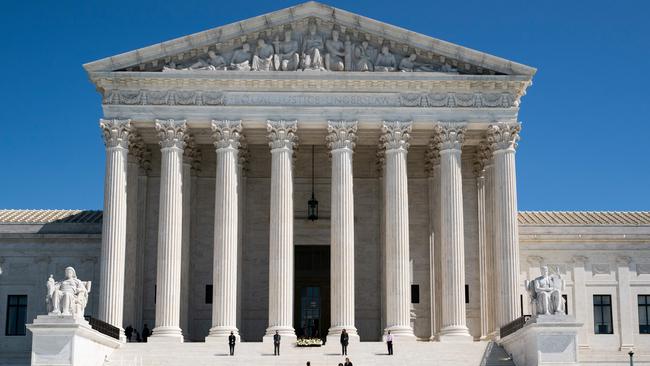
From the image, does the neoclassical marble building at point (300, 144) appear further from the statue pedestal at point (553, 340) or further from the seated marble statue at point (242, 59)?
the statue pedestal at point (553, 340)

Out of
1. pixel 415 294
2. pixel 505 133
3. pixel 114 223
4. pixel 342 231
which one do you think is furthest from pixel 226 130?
pixel 415 294

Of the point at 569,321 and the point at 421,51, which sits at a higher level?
the point at 421,51

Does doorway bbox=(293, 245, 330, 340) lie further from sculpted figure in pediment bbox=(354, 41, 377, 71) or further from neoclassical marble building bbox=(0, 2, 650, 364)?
sculpted figure in pediment bbox=(354, 41, 377, 71)

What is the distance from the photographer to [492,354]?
2069 inches

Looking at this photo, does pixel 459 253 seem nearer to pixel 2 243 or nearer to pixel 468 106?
pixel 468 106

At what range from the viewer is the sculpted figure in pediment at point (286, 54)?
57969mm

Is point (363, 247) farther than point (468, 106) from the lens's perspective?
Yes

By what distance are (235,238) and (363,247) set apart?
37.4 feet

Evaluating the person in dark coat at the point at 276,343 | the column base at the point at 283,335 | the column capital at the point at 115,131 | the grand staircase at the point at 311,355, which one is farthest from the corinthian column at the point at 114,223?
the person in dark coat at the point at 276,343

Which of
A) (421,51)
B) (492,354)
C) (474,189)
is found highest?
(421,51)

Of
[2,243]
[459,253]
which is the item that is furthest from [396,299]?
[2,243]

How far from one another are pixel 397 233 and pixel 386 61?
31.4 feet

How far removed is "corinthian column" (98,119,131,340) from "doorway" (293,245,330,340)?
13005 mm

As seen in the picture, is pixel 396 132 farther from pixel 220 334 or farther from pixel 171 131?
pixel 220 334
